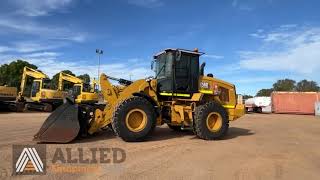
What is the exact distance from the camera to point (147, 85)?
1192 cm

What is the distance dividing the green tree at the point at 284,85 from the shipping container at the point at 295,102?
203ft

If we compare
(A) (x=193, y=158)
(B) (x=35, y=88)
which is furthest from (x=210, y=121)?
(B) (x=35, y=88)

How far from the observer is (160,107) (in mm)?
12117

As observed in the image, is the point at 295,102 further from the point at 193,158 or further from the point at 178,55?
the point at 193,158

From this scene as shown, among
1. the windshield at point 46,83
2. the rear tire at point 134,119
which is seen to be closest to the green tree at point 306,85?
the windshield at point 46,83

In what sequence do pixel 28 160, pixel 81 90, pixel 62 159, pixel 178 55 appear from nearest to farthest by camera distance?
pixel 28 160
pixel 62 159
pixel 178 55
pixel 81 90

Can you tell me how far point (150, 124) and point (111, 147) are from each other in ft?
5.95

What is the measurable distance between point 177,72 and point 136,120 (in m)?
2.43

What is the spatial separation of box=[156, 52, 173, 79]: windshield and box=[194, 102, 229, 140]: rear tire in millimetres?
1630

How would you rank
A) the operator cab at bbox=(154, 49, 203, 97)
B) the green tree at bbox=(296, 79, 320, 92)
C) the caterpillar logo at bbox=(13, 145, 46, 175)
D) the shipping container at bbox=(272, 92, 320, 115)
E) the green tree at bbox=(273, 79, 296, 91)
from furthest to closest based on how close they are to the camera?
the green tree at bbox=(273, 79, 296, 91)
the green tree at bbox=(296, 79, 320, 92)
the shipping container at bbox=(272, 92, 320, 115)
the operator cab at bbox=(154, 49, 203, 97)
the caterpillar logo at bbox=(13, 145, 46, 175)

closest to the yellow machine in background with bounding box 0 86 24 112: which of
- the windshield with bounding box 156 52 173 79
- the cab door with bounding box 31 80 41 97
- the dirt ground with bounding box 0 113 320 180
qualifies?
the cab door with bounding box 31 80 41 97

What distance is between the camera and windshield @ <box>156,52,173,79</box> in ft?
41.3

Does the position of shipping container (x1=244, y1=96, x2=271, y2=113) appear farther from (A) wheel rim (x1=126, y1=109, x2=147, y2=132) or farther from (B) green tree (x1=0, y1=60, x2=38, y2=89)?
(B) green tree (x1=0, y1=60, x2=38, y2=89)

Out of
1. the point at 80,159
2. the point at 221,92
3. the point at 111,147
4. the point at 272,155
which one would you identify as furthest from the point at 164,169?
the point at 221,92
